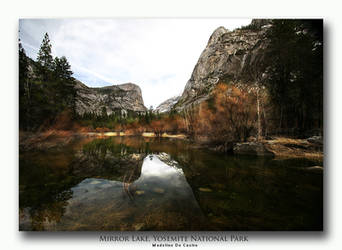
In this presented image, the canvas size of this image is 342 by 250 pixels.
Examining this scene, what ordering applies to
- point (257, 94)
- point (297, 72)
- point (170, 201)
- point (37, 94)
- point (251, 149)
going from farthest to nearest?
point (251, 149), point (257, 94), point (297, 72), point (37, 94), point (170, 201)

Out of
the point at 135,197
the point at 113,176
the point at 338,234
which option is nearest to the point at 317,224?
the point at 338,234

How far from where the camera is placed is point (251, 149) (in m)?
10.0

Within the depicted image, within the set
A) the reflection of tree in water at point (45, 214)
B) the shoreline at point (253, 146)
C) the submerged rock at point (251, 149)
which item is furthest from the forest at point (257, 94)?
the reflection of tree in water at point (45, 214)

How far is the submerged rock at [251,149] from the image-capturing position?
9.37 meters

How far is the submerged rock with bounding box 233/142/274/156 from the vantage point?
9.37m

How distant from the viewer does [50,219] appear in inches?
113

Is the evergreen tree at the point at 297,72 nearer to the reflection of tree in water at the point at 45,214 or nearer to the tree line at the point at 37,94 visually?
the reflection of tree in water at the point at 45,214

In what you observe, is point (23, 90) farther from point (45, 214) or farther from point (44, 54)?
point (45, 214)

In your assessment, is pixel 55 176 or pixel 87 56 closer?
pixel 55 176

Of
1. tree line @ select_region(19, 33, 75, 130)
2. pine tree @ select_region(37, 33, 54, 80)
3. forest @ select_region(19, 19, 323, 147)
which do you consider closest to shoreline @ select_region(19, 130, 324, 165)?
forest @ select_region(19, 19, 323, 147)

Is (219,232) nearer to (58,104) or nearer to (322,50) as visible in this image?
(322,50)

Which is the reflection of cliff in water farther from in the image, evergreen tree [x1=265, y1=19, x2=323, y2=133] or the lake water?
evergreen tree [x1=265, y1=19, x2=323, y2=133]

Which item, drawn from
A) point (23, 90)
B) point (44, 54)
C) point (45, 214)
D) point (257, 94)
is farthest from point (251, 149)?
point (44, 54)

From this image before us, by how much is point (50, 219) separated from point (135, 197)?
201 cm
